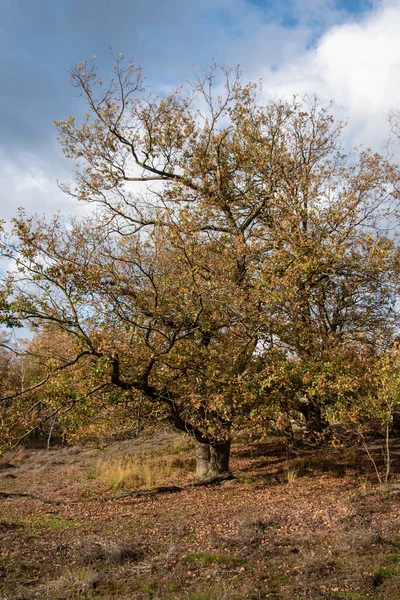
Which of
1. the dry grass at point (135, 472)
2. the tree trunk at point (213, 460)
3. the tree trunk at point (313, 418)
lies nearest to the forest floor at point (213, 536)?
the dry grass at point (135, 472)

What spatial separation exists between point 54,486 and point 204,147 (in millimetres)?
11354

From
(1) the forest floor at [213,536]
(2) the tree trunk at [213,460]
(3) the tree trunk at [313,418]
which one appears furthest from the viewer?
(2) the tree trunk at [213,460]

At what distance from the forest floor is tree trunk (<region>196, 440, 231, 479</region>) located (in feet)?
1.94

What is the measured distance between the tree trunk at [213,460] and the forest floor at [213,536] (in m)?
0.59

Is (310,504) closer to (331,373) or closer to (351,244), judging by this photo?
(331,373)

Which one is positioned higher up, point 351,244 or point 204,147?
point 204,147

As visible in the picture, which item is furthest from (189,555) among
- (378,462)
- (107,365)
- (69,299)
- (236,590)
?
(378,462)

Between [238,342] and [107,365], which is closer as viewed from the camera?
[107,365]

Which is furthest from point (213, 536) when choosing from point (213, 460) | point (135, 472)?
point (135, 472)

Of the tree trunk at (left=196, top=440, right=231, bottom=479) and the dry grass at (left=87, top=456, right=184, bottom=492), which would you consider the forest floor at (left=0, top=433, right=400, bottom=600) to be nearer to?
the dry grass at (left=87, top=456, right=184, bottom=492)

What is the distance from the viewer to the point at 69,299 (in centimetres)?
873

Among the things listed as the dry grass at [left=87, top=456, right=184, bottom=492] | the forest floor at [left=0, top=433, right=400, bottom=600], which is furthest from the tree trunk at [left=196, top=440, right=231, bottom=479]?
the dry grass at [left=87, top=456, right=184, bottom=492]

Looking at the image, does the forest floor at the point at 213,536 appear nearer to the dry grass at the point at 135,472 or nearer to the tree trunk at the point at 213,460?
the dry grass at the point at 135,472

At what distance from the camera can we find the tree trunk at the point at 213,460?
12.9 meters
